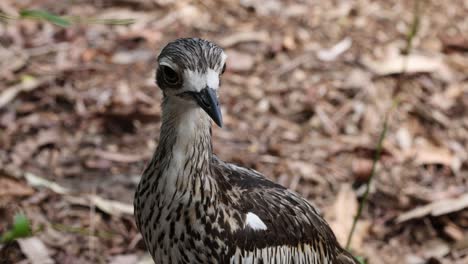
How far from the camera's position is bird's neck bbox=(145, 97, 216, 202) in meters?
2.56

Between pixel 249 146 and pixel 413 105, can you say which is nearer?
pixel 249 146

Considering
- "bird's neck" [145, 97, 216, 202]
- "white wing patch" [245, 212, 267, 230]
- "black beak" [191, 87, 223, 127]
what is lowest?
"white wing patch" [245, 212, 267, 230]

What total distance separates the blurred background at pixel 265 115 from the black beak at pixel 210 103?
1449 mm

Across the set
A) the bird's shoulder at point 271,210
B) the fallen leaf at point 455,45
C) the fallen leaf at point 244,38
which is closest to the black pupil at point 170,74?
the bird's shoulder at point 271,210

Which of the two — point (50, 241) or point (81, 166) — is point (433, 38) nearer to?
point (81, 166)

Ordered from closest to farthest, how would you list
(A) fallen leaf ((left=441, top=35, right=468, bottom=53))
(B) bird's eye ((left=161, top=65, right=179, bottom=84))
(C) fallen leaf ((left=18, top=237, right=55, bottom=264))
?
1. (B) bird's eye ((left=161, top=65, right=179, bottom=84))
2. (C) fallen leaf ((left=18, top=237, right=55, bottom=264))
3. (A) fallen leaf ((left=441, top=35, right=468, bottom=53))

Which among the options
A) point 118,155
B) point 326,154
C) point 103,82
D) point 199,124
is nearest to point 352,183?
point 326,154

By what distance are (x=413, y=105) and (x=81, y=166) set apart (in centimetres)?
194

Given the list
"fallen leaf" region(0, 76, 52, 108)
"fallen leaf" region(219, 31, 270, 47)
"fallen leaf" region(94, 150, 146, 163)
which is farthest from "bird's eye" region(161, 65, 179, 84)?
"fallen leaf" region(219, 31, 270, 47)

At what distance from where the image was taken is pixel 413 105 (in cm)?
469

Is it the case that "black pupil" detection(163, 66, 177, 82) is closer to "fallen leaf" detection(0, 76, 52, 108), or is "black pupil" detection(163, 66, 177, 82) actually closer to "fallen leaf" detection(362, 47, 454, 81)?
"fallen leaf" detection(0, 76, 52, 108)

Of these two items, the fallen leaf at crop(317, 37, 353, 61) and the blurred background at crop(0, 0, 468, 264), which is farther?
the fallen leaf at crop(317, 37, 353, 61)

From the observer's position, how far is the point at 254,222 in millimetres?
2703

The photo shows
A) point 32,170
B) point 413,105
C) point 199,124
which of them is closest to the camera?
point 199,124
